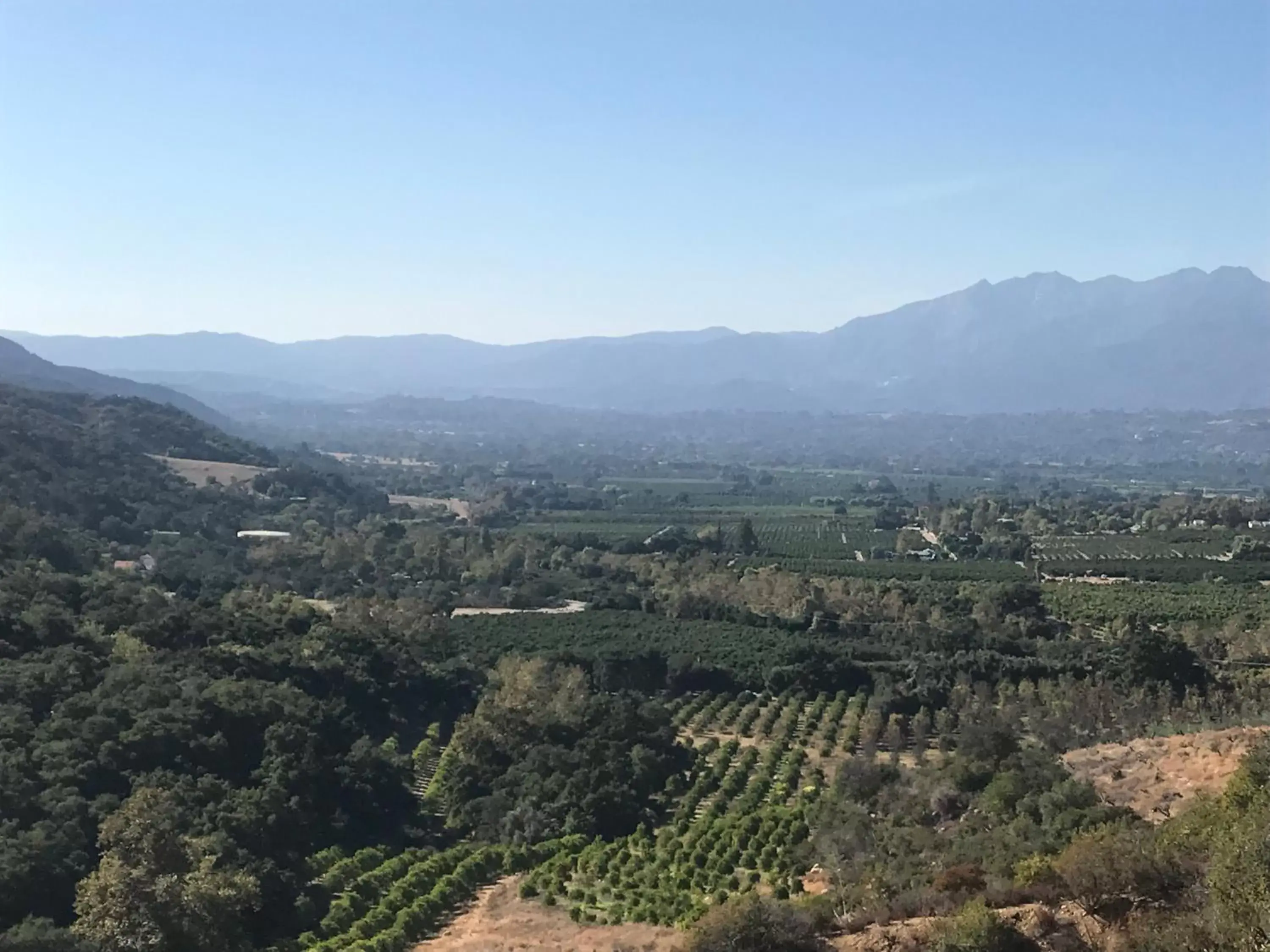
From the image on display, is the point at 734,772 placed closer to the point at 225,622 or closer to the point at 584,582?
the point at 225,622

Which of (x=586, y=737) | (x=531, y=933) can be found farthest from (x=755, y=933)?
(x=586, y=737)

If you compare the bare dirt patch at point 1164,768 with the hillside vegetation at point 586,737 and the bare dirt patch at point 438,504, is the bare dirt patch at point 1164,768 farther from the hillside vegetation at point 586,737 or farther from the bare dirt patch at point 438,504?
the bare dirt patch at point 438,504

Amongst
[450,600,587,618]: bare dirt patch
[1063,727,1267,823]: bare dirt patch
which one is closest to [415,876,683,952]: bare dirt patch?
[1063,727,1267,823]: bare dirt patch

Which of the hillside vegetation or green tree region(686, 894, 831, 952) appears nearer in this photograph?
green tree region(686, 894, 831, 952)

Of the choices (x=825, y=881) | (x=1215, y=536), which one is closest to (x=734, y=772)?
(x=825, y=881)

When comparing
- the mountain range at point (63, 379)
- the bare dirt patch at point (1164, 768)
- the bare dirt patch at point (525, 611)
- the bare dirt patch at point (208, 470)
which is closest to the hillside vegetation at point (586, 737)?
the bare dirt patch at point (1164, 768)

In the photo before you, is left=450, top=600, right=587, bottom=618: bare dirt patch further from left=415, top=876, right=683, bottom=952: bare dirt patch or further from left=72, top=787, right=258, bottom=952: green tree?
left=72, top=787, right=258, bottom=952: green tree

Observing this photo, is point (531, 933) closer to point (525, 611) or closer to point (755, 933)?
point (755, 933)
